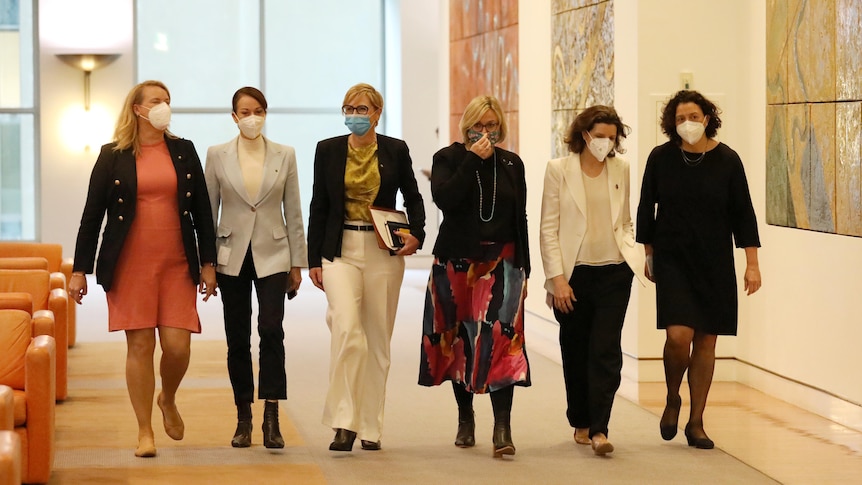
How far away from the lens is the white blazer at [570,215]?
6055 mm

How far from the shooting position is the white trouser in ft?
19.2

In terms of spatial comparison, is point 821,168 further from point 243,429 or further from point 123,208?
point 123,208

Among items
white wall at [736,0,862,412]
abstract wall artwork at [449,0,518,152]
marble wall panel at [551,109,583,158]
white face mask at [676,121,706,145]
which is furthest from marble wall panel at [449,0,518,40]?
white face mask at [676,121,706,145]

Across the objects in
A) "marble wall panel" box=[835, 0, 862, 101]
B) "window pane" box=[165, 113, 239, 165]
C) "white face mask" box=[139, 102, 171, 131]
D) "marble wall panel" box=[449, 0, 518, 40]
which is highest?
"marble wall panel" box=[449, 0, 518, 40]

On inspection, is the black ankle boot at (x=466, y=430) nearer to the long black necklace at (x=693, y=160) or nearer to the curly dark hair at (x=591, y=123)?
the curly dark hair at (x=591, y=123)

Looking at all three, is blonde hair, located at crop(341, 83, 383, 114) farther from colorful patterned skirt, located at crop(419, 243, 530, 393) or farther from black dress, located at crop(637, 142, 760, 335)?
black dress, located at crop(637, 142, 760, 335)

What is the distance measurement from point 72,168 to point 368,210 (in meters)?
12.2

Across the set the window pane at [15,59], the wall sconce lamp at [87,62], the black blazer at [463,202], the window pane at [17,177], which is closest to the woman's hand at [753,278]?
the black blazer at [463,202]

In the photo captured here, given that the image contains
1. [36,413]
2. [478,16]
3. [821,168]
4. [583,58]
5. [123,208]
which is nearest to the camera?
[36,413]

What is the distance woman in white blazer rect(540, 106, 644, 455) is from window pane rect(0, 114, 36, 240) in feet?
42.5

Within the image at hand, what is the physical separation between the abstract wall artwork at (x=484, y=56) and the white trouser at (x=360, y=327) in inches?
220

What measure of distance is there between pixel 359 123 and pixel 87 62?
12.1m

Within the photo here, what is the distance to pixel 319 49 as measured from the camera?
737 inches

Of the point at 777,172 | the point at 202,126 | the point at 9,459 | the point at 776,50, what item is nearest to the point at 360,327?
the point at 9,459
